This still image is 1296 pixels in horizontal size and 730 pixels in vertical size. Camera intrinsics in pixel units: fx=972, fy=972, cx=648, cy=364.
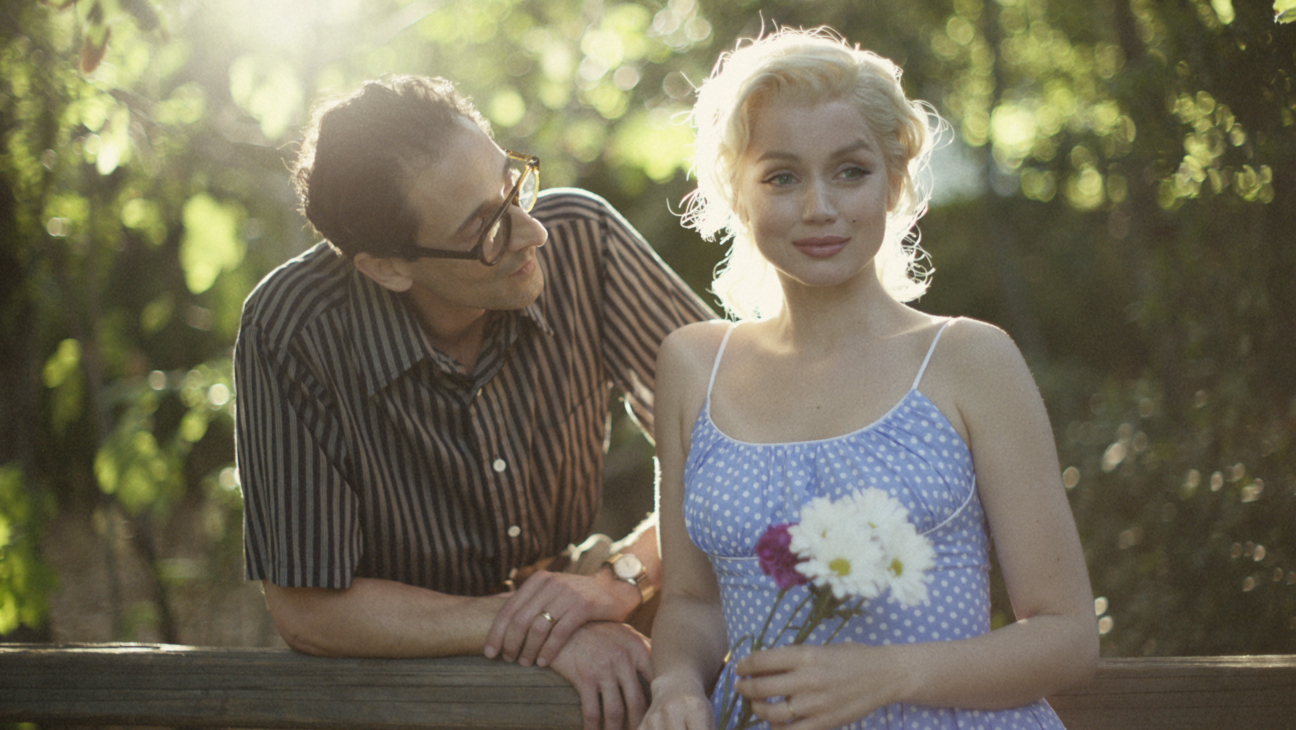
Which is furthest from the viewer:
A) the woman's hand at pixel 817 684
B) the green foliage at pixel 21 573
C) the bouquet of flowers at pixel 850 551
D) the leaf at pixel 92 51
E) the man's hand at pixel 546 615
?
the green foliage at pixel 21 573

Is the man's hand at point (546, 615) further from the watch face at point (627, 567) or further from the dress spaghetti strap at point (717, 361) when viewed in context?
the dress spaghetti strap at point (717, 361)

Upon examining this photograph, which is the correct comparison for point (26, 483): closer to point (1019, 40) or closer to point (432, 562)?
point (432, 562)

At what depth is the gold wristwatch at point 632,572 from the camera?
213 cm

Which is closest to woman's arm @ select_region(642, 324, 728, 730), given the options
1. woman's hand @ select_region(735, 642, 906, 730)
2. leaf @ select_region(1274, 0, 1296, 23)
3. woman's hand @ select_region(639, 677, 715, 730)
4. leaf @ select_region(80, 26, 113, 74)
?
woman's hand @ select_region(639, 677, 715, 730)

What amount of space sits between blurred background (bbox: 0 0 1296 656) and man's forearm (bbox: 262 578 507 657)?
4.01 ft

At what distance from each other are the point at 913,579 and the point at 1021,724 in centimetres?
57

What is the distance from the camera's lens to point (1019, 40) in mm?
8391

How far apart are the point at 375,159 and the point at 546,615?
1.06m

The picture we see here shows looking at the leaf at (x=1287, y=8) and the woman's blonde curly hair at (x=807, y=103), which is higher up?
the leaf at (x=1287, y=8)

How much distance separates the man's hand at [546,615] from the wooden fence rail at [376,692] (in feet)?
0.14

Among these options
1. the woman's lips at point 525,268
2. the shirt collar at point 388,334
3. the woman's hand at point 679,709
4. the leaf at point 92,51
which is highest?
the leaf at point 92,51

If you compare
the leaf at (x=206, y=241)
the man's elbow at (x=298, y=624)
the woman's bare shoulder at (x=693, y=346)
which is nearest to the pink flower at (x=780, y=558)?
the woman's bare shoulder at (x=693, y=346)

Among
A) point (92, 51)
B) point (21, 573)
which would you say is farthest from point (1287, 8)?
point (21, 573)

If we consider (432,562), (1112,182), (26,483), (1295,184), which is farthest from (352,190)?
(1112,182)
